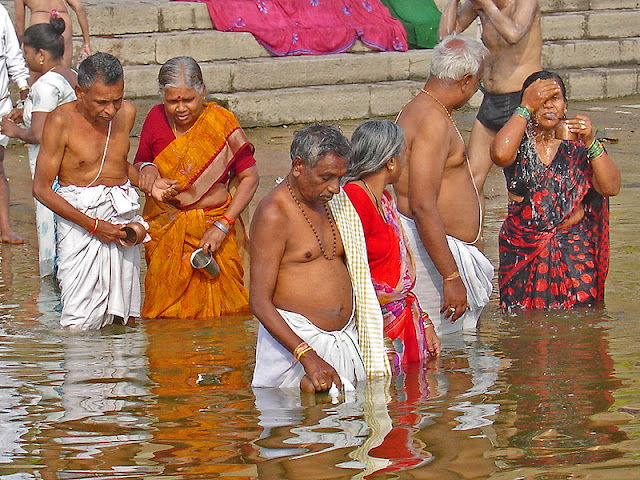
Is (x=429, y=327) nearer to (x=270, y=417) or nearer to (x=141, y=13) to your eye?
(x=270, y=417)

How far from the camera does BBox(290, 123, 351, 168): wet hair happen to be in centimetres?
403

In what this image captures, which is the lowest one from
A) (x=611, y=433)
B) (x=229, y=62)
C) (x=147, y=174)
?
(x=611, y=433)

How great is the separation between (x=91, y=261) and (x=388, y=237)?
184cm

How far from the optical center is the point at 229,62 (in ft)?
38.5

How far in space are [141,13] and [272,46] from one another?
4.62 ft

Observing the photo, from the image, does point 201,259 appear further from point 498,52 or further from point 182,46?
point 182,46

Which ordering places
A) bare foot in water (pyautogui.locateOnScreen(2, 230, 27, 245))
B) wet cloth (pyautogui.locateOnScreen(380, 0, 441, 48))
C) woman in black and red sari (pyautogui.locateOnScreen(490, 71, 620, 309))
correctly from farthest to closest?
1. wet cloth (pyautogui.locateOnScreen(380, 0, 441, 48))
2. bare foot in water (pyautogui.locateOnScreen(2, 230, 27, 245))
3. woman in black and red sari (pyautogui.locateOnScreen(490, 71, 620, 309))

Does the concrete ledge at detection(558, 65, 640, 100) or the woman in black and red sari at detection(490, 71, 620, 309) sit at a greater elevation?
the concrete ledge at detection(558, 65, 640, 100)

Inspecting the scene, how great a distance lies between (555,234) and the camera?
18.3ft

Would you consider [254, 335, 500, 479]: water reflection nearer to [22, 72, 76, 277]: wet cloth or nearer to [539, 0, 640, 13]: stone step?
[22, 72, 76, 277]: wet cloth

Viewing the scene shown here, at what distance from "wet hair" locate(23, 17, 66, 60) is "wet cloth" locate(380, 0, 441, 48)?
680 cm

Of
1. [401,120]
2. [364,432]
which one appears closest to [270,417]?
[364,432]

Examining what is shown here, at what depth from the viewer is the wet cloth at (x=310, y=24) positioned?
12.1 meters

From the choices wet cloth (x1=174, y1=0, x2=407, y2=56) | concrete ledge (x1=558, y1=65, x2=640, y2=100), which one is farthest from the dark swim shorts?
concrete ledge (x1=558, y1=65, x2=640, y2=100)
